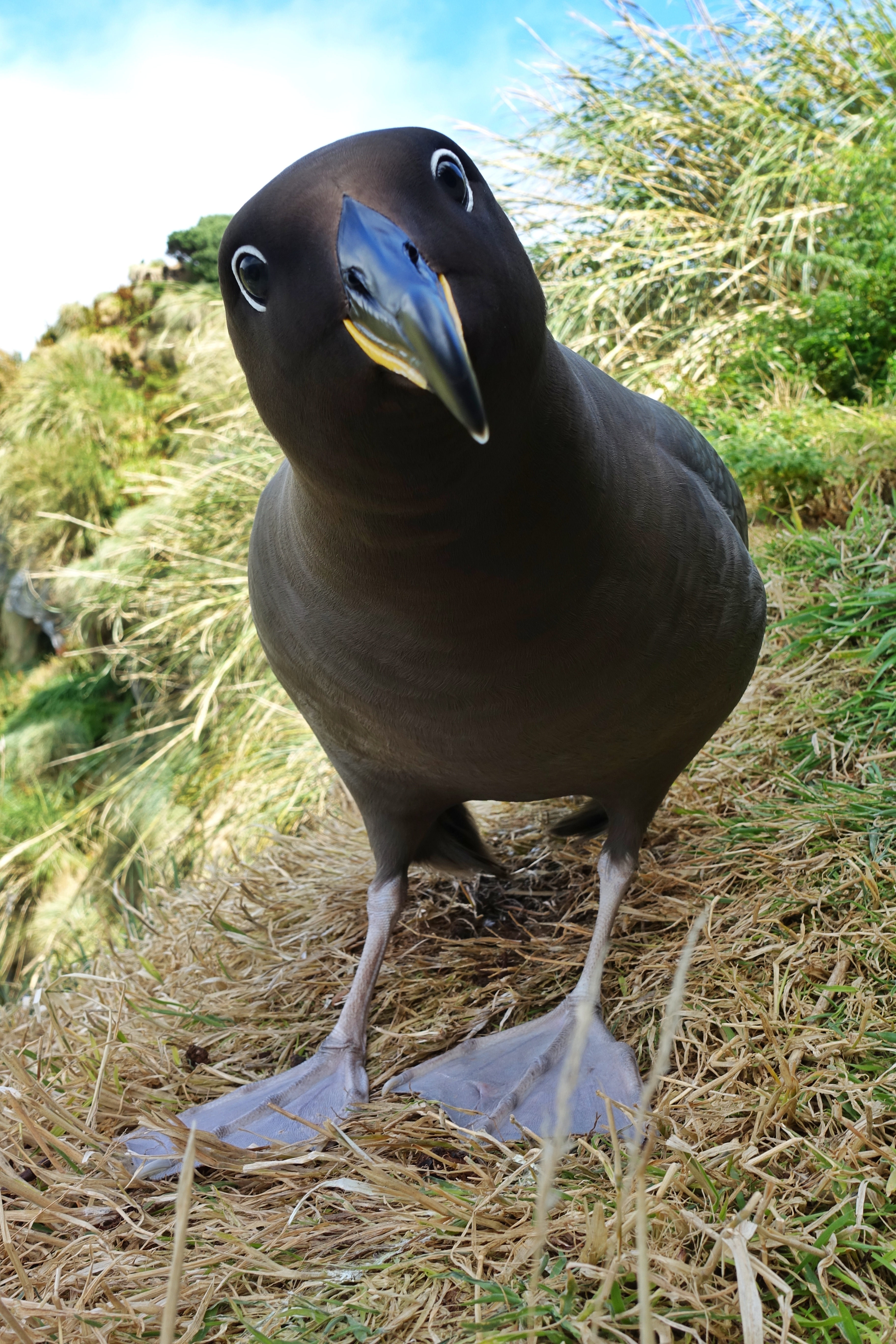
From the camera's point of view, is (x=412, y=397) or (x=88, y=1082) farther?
(x=88, y=1082)

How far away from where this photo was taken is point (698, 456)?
231 centimetres

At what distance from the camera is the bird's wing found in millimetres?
2180

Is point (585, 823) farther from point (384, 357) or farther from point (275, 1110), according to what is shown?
point (384, 357)

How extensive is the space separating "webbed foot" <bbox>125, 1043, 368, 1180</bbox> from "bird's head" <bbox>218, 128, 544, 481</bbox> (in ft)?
4.42

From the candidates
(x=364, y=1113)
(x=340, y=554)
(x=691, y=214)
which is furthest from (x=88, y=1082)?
(x=691, y=214)

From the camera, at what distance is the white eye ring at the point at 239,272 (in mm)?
1329

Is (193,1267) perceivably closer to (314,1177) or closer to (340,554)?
(314,1177)

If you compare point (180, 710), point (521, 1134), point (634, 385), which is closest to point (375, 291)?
point (521, 1134)

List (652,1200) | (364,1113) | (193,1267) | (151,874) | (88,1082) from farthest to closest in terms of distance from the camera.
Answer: (151,874)
(88,1082)
(364,1113)
(193,1267)
(652,1200)

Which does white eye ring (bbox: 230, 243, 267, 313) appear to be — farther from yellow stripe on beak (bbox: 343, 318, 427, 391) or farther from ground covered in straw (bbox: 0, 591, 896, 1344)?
ground covered in straw (bbox: 0, 591, 896, 1344)

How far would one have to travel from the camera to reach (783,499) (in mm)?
4922

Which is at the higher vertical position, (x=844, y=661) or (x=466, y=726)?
(x=466, y=726)

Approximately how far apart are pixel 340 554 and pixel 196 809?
7.25 meters

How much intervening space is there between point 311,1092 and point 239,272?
1667mm
